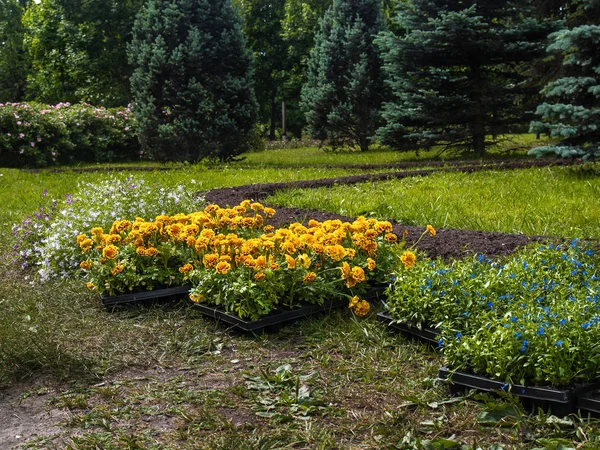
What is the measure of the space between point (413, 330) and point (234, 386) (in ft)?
3.41

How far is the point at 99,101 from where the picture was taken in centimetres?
2791

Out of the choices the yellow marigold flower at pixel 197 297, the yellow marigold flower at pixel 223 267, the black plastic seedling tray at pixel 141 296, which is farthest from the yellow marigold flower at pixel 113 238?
→ the yellow marigold flower at pixel 223 267

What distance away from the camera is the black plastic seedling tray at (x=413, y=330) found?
324 cm

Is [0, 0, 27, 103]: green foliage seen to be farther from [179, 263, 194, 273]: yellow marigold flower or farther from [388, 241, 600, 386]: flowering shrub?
[388, 241, 600, 386]: flowering shrub

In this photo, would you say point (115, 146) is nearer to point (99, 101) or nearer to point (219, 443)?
point (99, 101)

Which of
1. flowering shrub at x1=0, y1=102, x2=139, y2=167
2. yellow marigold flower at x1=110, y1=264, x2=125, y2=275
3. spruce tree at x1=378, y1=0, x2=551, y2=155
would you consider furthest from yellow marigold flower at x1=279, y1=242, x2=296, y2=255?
flowering shrub at x1=0, y1=102, x2=139, y2=167

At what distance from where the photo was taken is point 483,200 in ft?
22.6

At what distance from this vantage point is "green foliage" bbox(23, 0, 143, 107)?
26062 millimetres

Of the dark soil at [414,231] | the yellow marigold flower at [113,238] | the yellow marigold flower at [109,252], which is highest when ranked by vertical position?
the yellow marigold flower at [113,238]

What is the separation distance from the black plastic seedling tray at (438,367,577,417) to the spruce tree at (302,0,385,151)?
1493cm

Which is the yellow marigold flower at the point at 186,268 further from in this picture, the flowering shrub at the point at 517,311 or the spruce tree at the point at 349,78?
the spruce tree at the point at 349,78

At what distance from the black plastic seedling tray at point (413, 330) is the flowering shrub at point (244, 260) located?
16cm

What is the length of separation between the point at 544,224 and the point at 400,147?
8.49 m

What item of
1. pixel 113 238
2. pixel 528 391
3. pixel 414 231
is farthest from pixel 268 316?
pixel 414 231
